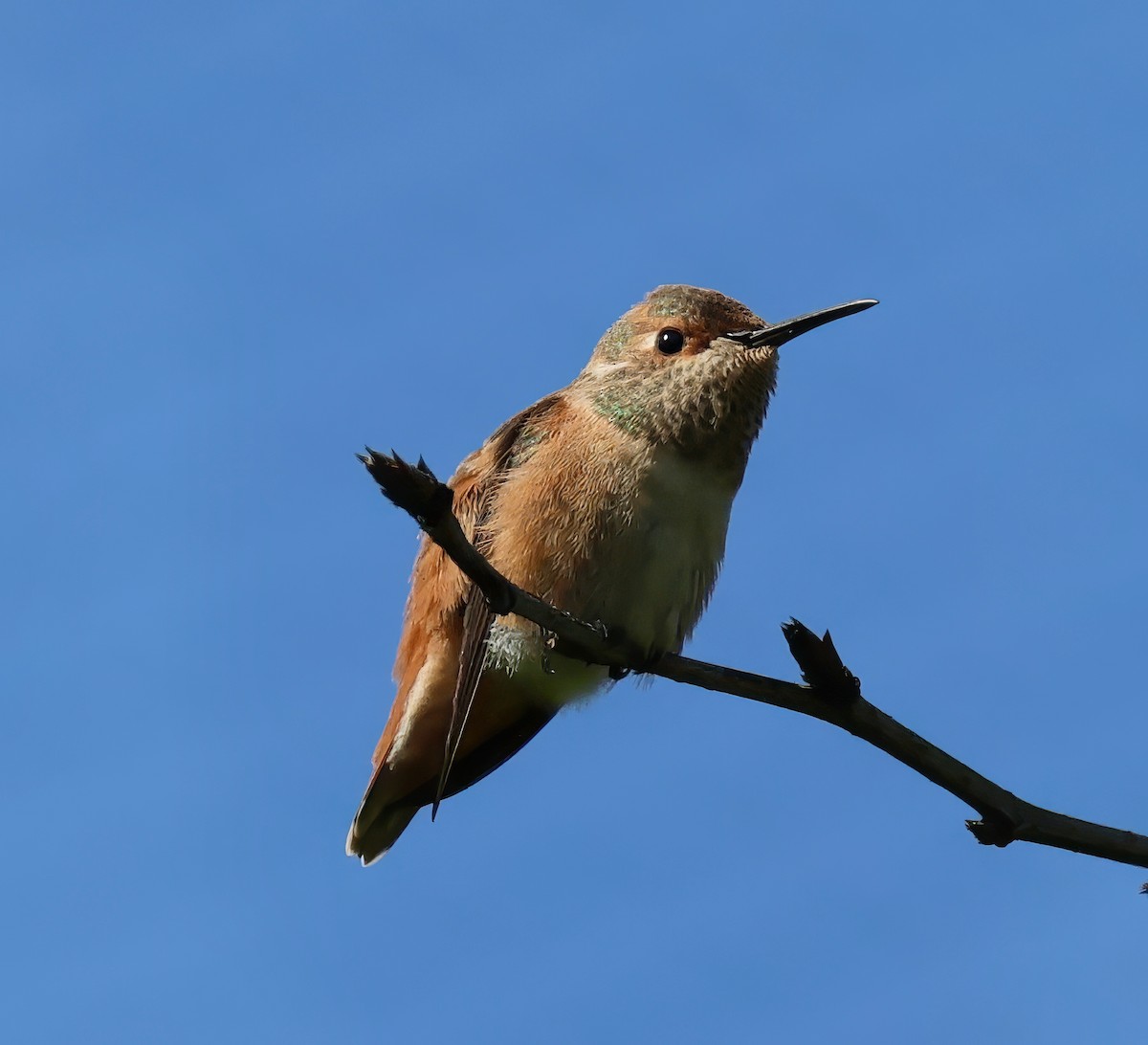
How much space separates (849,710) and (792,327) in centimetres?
261

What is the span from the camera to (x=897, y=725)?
3.92 m

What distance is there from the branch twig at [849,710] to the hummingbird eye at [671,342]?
97.7 inches

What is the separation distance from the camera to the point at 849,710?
3955mm

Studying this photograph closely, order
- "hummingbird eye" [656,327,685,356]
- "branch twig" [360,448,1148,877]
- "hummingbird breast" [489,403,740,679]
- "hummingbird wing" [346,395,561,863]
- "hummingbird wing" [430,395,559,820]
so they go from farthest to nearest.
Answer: "hummingbird eye" [656,327,685,356] → "hummingbird wing" [346,395,561,863] → "hummingbird wing" [430,395,559,820] → "hummingbird breast" [489,403,740,679] → "branch twig" [360,448,1148,877]

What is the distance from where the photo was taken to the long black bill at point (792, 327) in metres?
5.98

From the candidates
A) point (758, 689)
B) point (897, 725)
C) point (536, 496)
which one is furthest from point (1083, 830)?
point (536, 496)

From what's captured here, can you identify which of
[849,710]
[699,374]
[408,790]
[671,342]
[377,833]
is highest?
[671,342]

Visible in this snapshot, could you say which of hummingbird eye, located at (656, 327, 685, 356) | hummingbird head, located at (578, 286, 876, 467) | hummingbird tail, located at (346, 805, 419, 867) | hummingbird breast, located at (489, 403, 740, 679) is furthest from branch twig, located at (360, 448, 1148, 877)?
hummingbird tail, located at (346, 805, 419, 867)

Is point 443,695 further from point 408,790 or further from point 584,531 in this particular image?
point 584,531

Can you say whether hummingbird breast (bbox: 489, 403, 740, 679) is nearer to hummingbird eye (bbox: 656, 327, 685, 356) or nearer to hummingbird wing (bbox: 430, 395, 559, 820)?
hummingbird wing (bbox: 430, 395, 559, 820)

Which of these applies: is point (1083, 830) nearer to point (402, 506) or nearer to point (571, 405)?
point (402, 506)

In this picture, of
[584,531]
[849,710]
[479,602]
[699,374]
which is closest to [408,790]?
[479,602]

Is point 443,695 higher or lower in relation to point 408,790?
higher

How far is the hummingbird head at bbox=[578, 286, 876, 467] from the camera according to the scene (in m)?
5.98
